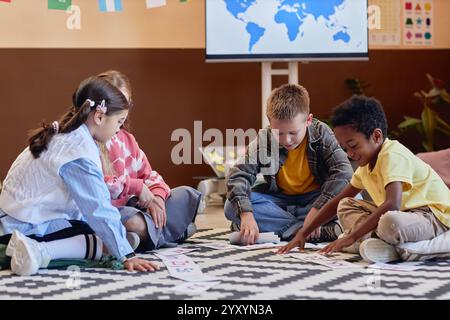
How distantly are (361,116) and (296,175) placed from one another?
599 mm

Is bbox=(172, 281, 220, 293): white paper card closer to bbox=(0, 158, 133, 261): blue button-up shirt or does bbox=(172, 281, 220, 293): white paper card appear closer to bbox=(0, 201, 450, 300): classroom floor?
bbox=(0, 201, 450, 300): classroom floor

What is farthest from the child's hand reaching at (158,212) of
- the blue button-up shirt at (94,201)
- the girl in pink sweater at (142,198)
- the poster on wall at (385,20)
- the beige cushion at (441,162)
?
the poster on wall at (385,20)

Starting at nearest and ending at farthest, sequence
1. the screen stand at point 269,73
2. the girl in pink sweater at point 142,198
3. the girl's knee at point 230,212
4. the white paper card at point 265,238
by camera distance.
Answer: the girl in pink sweater at point 142,198
the white paper card at point 265,238
the girl's knee at point 230,212
the screen stand at point 269,73

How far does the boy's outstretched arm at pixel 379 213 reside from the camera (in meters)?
2.29

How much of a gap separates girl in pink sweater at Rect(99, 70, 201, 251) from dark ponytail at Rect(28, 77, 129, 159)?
24 centimetres

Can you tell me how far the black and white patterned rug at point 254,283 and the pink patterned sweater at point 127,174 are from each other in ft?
1.41

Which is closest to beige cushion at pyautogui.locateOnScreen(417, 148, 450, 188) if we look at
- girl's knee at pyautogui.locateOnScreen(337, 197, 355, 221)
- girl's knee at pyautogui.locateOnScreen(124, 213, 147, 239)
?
girl's knee at pyautogui.locateOnScreen(337, 197, 355, 221)

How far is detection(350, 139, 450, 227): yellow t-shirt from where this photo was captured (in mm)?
2342

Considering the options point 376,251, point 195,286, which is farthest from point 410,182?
point 195,286

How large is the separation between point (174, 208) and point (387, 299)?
115 cm

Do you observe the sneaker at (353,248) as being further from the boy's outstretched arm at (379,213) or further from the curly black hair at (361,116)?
the curly black hair at (361,116)

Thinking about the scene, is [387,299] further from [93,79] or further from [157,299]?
[93,79]

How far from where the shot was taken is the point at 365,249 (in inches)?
91.1
